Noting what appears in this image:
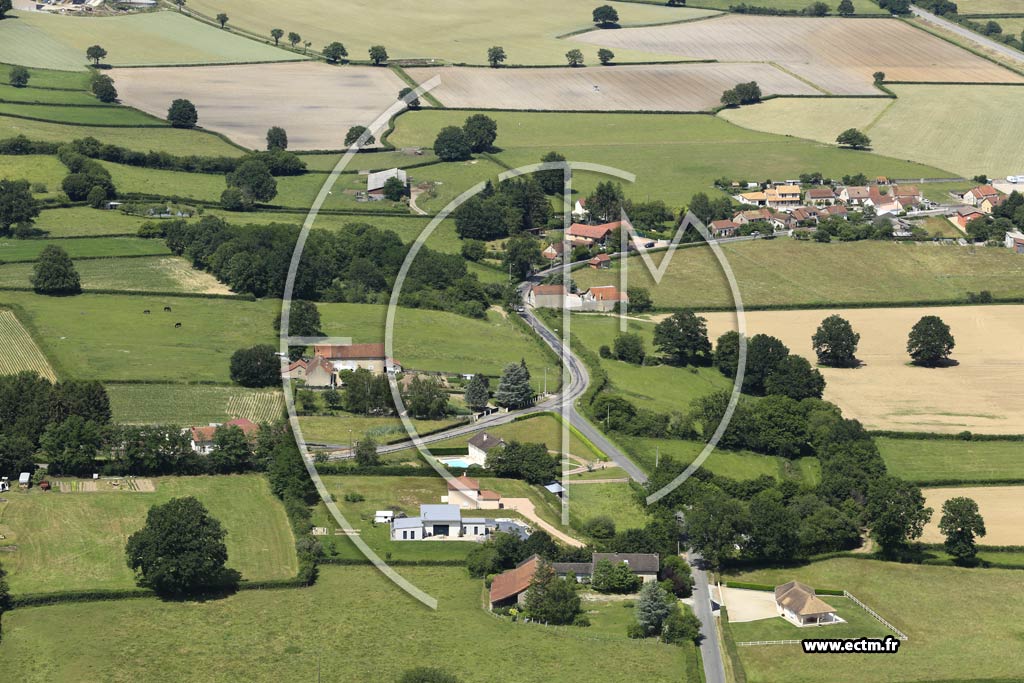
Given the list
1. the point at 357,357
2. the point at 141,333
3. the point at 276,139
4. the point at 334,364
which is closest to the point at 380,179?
the point at 276,139

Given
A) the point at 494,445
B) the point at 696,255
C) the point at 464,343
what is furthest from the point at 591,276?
the point at 494,445

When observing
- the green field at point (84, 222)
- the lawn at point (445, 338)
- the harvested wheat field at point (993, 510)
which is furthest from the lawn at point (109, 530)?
the green field at point (84, 222)

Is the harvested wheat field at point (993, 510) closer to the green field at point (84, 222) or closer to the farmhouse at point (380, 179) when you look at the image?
the green field at point (84, 222)

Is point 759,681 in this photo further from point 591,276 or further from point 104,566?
point 591,276

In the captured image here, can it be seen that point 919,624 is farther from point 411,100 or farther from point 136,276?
point 411,100

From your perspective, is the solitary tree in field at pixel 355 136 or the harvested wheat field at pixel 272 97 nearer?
the solitary tree in field at pixel 355 136

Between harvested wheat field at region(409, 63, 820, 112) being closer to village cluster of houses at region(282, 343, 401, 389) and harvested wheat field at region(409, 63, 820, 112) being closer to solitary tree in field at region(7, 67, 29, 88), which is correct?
solitary tree in field at region(7, 67, 29, 88)

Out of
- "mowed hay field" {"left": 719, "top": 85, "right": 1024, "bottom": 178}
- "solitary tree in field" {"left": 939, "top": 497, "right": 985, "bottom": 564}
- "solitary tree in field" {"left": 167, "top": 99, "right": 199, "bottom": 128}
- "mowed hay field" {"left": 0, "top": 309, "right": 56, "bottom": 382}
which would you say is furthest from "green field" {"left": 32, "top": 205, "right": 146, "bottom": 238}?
"mowed hay field" {"left": 719, "top": 85, "right": 1024, "bottom": 178}
